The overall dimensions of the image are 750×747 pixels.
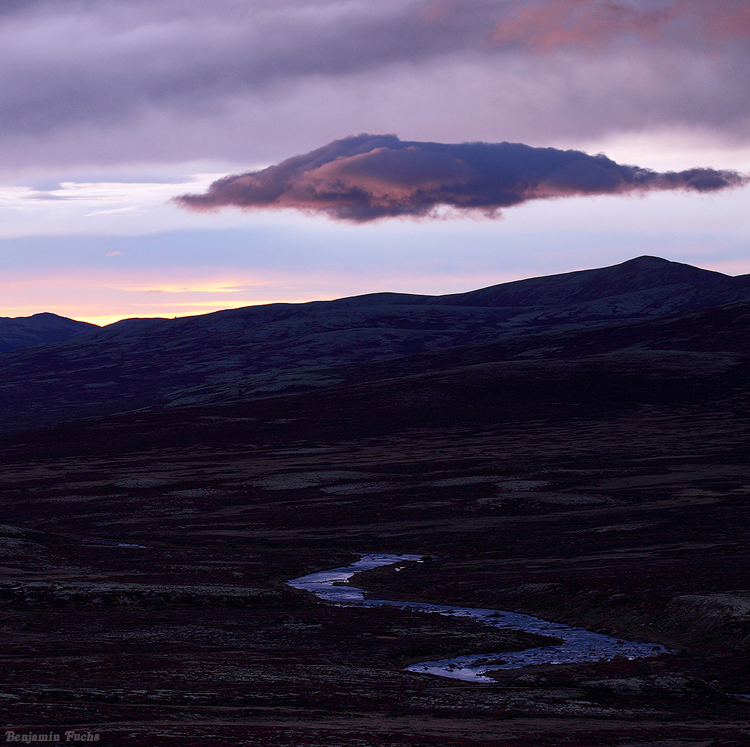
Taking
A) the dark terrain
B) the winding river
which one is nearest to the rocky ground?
the dark terrain

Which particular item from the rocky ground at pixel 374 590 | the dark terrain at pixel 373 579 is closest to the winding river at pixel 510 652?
the rocky ground at pixel 374 590

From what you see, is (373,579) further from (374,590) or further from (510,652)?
(510,652)

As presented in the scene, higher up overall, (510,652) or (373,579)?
(510,652)

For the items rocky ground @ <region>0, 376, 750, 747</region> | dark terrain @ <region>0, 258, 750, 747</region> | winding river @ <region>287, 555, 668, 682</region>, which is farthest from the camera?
winding river @ <region>287, 555, 668, 682</region>

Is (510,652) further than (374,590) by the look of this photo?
No

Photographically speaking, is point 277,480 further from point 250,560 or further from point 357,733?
point 357,733

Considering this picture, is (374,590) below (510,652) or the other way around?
below

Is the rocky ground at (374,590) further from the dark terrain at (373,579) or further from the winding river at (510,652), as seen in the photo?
the winding river at (510,652)

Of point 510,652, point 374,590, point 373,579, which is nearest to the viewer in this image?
point 510,652

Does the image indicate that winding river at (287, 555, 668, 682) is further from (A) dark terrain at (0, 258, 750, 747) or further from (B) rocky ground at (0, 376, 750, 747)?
(A) dark terrain at (0, 258, 750, 747)

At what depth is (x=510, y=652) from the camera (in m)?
33.1

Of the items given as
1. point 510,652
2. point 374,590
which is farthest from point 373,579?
point 510,652

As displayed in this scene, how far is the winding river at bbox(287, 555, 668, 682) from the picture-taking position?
30734 millimetres

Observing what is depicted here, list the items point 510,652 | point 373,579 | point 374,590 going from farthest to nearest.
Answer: point 373,579, point 374,590, point 510,652
